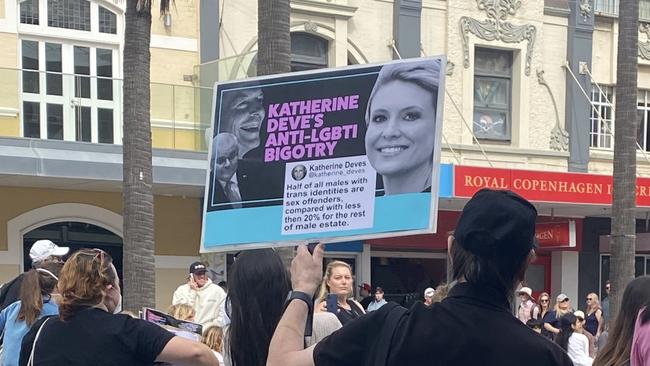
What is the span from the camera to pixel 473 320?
102 inches

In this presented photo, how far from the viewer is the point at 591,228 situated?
912 inches

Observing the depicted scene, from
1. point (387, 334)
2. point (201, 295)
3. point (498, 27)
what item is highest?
point (498, 27)

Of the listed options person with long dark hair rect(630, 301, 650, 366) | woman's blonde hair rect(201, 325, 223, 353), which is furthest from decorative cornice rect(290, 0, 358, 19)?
person with long dark hair rect(630, 301, 650, 366)

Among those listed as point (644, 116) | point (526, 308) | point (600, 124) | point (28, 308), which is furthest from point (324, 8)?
point (28, 308)

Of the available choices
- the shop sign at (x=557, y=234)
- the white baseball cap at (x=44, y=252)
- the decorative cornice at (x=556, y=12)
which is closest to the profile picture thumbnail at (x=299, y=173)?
the white baseball cap at (x=44, y=252)

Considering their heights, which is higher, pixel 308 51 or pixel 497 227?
pixel 308 51

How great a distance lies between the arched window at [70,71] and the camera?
1516cm

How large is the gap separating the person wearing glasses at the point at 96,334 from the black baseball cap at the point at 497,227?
1.62 m

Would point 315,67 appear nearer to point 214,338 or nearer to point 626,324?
point 214,338

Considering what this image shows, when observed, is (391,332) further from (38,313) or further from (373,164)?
(38,313)

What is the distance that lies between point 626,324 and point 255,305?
5.20 feet

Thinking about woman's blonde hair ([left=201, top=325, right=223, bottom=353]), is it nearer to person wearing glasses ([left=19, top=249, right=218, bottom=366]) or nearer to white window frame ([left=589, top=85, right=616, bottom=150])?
person wearing glasses ([left=19, top=249, right=218, bottom=366])

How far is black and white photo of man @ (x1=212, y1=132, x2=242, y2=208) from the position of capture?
15.4ft

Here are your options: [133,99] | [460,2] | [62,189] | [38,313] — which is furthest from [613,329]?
[460,2]
